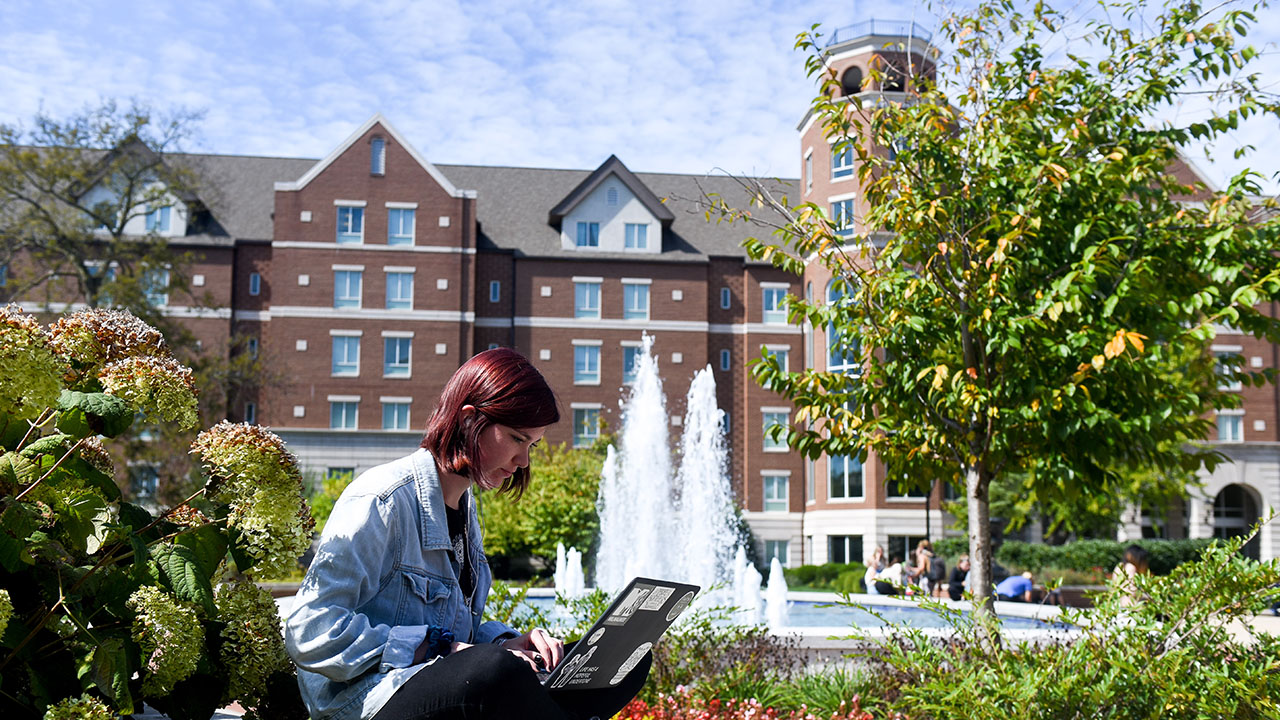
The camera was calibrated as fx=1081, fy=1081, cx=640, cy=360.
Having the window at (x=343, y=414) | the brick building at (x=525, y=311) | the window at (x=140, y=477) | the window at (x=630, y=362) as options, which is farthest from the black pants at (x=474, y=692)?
the window at (x=630, y=362)

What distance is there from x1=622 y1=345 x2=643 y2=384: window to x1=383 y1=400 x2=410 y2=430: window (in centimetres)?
777

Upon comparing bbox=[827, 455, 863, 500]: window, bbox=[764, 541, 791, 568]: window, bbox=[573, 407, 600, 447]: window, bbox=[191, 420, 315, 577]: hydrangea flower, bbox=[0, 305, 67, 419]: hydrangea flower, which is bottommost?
bbox=[764, 541, 791, 568]: window

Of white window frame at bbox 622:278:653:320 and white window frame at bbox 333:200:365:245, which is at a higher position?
white window frame at bbox 333:200:365:245

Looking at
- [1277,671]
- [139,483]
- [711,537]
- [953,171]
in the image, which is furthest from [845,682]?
[139,483]

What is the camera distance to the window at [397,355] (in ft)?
123

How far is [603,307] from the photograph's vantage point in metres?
39.3

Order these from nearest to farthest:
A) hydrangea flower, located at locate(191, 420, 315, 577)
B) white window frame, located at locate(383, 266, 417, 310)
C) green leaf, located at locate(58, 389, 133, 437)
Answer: green leaf, located at locate(58, 389, 133, 437) < hydrangea flower, located at locate(191, 420, 315, 577) < white window frame, located at locate(383, 266, 417, 310)

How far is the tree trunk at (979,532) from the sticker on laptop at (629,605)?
4.75 m

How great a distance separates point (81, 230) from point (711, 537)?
19828 mm

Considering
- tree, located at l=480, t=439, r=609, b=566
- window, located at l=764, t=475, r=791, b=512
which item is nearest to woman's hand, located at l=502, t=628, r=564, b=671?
tree, located at l=480, t=439, r=609, b=566

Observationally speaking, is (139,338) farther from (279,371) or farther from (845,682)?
(279,371)

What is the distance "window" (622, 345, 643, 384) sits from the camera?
38.8m

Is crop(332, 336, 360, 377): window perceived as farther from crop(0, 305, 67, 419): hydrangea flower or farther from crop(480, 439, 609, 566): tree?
crop(0, 305, 67, 419): hydrangea flower

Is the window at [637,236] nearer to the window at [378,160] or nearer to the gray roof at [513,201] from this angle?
the gray roof at [513,201]
